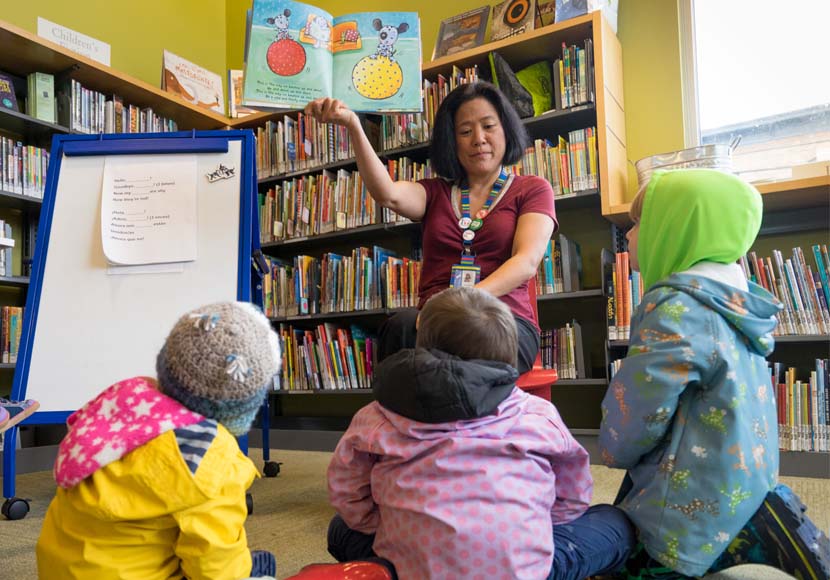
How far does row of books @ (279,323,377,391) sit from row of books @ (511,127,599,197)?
1244mm

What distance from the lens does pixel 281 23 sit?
1709mm

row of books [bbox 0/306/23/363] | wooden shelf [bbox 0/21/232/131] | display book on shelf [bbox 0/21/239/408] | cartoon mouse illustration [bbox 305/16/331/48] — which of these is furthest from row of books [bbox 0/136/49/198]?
cartoon mouse illustration [bbox 305/16/331/48]

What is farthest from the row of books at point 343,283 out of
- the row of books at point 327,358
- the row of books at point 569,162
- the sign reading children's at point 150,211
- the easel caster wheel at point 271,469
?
the sign reading children's at point 150,211

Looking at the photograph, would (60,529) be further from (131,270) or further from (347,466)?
(131,270)

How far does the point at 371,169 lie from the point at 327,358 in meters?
1.81

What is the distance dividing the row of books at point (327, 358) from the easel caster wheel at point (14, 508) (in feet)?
5.42

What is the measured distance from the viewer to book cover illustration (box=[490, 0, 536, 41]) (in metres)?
3.00

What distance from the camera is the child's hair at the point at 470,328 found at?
3.26ft

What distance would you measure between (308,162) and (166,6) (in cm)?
158

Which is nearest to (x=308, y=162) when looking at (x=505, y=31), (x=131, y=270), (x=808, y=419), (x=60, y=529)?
(x=505, y=31)

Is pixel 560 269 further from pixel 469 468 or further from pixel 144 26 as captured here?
pixel 144 26

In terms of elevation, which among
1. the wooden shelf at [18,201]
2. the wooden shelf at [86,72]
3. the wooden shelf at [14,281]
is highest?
the wooden shelf at [86,72]

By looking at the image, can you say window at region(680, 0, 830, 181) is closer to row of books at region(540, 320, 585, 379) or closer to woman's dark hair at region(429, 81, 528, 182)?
row of books at region(540, 320, 585, 379)

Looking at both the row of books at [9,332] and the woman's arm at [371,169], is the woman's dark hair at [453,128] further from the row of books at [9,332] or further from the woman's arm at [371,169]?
the row of books at [9,332]
